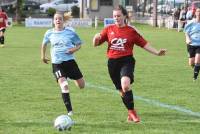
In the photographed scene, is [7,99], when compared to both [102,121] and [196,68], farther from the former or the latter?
[196,68]

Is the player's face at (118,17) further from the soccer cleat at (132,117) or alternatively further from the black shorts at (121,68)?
the soccer cleat at (132,117)

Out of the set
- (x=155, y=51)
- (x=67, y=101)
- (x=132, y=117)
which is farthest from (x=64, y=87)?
(x=155, y=51)

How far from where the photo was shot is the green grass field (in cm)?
1002

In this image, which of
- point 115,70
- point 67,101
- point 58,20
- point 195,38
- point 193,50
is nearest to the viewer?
point 115,70

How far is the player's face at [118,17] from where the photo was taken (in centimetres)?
1045

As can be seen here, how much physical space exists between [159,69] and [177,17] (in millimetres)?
31462

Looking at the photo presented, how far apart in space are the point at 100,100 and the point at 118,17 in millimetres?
3204

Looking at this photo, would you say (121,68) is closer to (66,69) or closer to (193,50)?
(66,69)

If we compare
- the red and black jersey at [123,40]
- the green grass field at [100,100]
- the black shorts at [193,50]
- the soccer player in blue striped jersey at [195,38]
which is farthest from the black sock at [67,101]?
the black shorts at [193,50]

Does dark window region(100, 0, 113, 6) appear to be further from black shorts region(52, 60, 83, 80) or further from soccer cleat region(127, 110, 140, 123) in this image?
soccer cleat region(127, 110, 140, 123)

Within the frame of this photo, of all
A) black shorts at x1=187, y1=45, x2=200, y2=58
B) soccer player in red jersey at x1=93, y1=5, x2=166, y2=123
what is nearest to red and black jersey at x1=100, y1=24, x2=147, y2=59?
soccer player in red jersey at x1=93, y1=5, x2=166, y2=123

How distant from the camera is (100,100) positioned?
1330 centimetres

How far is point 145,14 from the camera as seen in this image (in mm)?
65312

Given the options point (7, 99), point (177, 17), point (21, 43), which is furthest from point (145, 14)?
point (7, 99)
